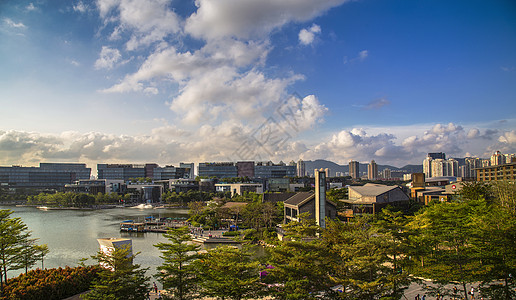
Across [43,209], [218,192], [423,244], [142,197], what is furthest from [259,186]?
[423,244]

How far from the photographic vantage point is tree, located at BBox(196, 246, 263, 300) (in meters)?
14.4

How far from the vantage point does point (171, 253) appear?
1608 centimetres

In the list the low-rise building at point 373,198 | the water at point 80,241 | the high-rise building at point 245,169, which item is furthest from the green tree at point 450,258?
the high-rise building at point 245,169

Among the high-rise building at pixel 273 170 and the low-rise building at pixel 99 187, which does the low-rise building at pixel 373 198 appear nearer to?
the low-rise building at pixel 99 187

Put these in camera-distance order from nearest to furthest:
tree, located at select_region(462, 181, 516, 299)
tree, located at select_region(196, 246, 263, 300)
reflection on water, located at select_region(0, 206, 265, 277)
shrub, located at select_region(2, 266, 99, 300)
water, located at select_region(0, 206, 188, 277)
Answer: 1. tree, located at select_region(196, 246, 263, 300)
2. tree, located at select_region(462, 181, 516, 299)
3. shrub, located at select_region(2, 266, 99, 300)
4. water, located at select_region(0, 206, 188, 277)
5. reflection on water, located at select_region(0, 206, 265, 277)

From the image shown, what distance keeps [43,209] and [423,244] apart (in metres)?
93.2

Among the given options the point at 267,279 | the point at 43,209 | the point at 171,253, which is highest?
the point at 171,253

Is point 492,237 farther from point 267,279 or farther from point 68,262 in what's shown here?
point 68,262

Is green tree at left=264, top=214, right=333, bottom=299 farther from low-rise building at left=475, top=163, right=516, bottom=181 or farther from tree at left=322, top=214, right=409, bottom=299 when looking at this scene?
low-rise building at left=475, top=163, right=516, bottom=181

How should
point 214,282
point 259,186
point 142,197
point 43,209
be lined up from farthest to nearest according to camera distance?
point 142,197, point 259,186, point 43,209, point 214,282

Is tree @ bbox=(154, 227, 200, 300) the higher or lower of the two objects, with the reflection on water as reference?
higher

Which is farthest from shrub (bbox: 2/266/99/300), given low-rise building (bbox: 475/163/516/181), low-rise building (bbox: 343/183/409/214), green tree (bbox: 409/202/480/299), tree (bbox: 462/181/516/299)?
low-rise building (bbox: 475/163/516/181)

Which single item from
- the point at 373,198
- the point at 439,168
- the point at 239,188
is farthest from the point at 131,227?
the point at 439,168

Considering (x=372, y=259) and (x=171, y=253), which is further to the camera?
(x=171, y=253)
